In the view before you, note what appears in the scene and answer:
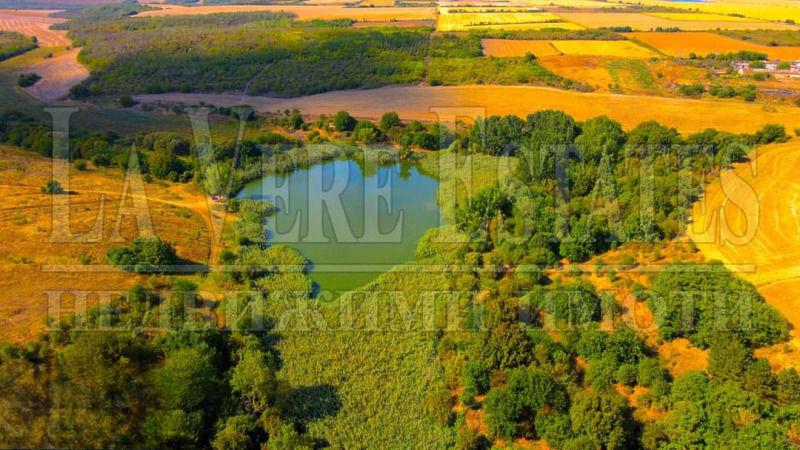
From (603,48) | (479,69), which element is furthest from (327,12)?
(603,48)

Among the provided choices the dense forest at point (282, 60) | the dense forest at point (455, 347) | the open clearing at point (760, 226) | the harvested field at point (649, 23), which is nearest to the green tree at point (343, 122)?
the dense forest at point (282, 60)

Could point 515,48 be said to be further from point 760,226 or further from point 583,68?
point 760,226

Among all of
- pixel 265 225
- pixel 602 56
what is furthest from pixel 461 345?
pixel 602 56

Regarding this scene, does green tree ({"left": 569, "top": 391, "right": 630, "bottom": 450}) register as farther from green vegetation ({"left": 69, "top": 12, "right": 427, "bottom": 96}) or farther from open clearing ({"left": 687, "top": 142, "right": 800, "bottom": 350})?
green vegetation ({"left": 69, "top": 12, "right": 427, "bottom": 96})

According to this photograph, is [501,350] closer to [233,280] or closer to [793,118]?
[233,280]

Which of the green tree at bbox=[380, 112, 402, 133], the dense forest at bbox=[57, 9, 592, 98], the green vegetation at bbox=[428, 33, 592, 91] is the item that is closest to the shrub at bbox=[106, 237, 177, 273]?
the green tree at bbox=[380, 112, 402, 133]

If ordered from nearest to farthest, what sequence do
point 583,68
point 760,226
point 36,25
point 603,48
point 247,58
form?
point 760,226 < point 583,68 < point 247,58 < point 603,48 < point 36,25

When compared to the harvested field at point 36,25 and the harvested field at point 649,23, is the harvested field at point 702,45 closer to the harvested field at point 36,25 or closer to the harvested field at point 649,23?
the harvested field at point 649,23
